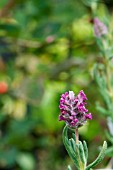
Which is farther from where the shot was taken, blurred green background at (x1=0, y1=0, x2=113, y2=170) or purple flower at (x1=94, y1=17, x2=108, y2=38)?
blurred green background at (x1=0, y1=0, x2=113, y2=170)

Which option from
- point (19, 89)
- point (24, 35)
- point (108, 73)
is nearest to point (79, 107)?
point (108, 73)

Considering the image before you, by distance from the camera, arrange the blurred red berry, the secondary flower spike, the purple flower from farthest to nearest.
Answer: the blurred red berry, the purple flower, the secondary flower spike

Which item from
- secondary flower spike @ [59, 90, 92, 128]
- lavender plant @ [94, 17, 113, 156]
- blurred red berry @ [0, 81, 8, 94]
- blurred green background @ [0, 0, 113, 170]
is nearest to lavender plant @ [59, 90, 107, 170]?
secondary flower spike @ [59, 90, 92, 128]

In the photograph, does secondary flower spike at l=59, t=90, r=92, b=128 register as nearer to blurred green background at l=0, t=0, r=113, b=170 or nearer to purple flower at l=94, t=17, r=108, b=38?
purple flower at l=94, t=17, r=108, b=38

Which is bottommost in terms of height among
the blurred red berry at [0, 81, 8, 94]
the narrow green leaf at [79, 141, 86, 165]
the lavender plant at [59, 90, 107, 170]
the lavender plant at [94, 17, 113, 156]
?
the narrow green leaf at [79, 141, 86, 165]

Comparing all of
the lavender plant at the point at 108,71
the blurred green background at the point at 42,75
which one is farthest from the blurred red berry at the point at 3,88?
the lavender plant at the point at 108,71

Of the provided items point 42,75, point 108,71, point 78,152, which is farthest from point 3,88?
point 78,152

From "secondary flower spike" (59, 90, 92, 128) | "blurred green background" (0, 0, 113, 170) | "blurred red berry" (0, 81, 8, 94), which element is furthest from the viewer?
"blurred red berry" (0, 81, 8, 94)

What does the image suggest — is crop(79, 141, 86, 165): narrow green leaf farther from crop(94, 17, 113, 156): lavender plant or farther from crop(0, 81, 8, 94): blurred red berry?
crop(0, 81, 8, 94): blurred red berry

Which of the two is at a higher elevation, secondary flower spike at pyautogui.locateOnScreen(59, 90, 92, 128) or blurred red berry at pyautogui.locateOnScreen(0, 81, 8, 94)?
blurred red berry at pyautogui.locateOnScreen(0, 81, 8, 94)

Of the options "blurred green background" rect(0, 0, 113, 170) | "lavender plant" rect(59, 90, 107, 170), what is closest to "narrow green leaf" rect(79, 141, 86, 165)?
"lavender plant" rect(59, 90, 107, 170)
